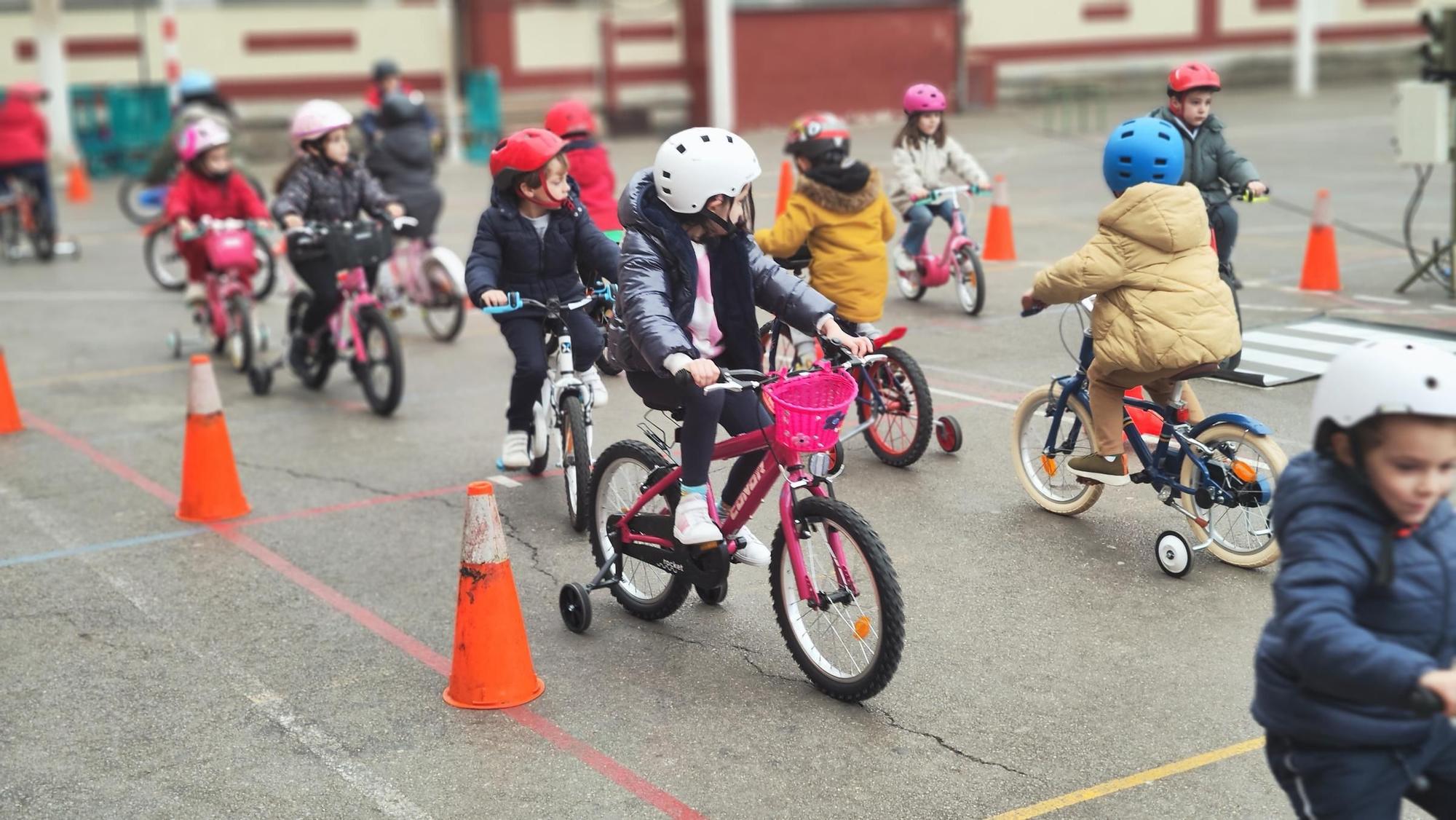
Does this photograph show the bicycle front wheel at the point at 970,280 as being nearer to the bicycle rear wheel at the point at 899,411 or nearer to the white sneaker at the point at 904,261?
the white sneaker at the point at 904,261

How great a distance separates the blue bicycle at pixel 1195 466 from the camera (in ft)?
21.0

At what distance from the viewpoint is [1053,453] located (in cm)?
746

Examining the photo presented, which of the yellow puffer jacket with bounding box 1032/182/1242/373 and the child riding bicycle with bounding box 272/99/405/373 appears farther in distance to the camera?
the child riding bicycle with bounding box 272/99/405/373

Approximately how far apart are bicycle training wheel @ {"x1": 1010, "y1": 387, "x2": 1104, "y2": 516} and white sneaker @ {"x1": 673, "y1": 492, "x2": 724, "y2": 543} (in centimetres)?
216

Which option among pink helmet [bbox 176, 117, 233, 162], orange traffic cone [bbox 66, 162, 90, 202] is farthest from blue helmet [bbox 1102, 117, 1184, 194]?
orange traffic cone [bbox 66, 162, 90, 202]

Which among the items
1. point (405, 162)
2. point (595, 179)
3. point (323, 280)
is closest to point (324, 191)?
point (323, 280)

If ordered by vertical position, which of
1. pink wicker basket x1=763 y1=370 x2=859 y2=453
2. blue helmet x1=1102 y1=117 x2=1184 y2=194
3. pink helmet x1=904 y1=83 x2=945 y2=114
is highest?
pink helmet x1=904 y1=83 x2=945 y2=114

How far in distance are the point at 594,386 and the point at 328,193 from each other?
3.48 meters

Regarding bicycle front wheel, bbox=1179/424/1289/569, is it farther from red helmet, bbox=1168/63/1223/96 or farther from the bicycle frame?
red helmet, bbox=1168/63/1223/96

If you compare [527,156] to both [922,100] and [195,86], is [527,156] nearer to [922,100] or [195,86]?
[922,100]

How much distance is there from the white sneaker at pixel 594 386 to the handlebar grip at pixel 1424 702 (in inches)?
203

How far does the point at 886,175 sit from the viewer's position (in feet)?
74.2

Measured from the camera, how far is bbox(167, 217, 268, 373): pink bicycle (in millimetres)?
11547

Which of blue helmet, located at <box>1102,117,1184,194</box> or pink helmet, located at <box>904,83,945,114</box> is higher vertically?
pink helmet, located at <box>904,83,945,114</box>
